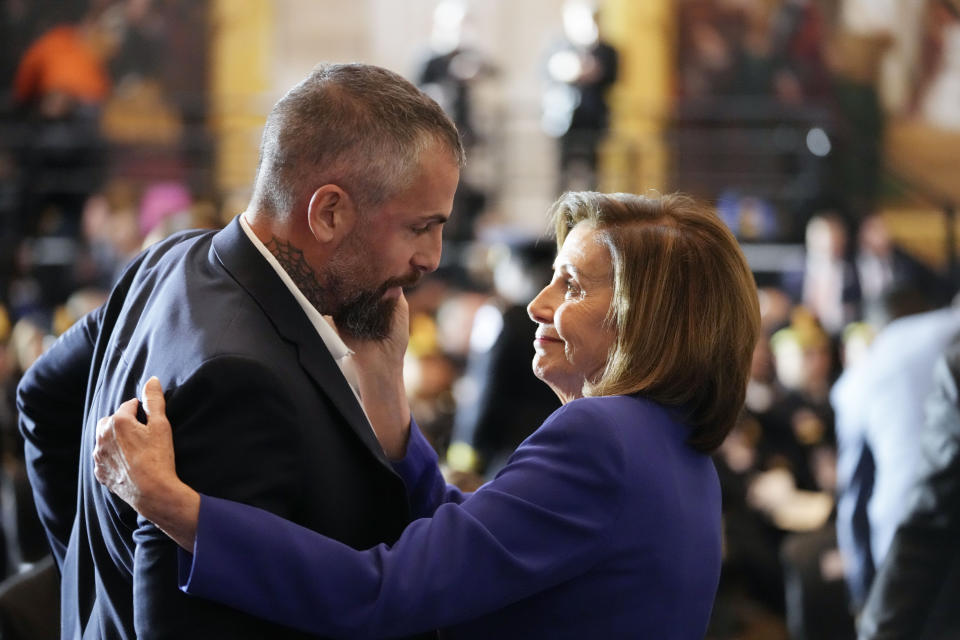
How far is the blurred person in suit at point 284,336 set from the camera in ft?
6.05

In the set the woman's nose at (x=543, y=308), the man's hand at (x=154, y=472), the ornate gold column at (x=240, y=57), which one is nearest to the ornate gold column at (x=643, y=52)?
the ornate gold column at (x=240, y=57)

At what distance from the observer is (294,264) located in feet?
6.78

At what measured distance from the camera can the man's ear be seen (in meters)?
2.01

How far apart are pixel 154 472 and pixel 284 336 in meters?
0.29

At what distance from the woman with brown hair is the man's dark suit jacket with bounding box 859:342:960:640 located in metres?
1.00

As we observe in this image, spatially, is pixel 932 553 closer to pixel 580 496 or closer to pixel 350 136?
pixel 580 496

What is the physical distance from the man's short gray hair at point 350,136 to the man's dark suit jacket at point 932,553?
1.56 metres

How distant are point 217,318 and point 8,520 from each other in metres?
3.36

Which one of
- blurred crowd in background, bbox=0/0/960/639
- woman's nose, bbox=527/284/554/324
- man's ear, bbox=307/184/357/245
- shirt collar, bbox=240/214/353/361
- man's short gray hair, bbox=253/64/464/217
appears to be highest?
man's short gray hair, bbox=253/64/464/217

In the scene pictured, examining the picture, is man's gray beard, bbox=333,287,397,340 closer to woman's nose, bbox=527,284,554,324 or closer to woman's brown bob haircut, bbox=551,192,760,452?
woman's nose, bbox=527,284,554,324

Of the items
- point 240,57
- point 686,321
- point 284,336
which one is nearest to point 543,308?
point 686,321

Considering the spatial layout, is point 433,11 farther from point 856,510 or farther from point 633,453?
point 633,453

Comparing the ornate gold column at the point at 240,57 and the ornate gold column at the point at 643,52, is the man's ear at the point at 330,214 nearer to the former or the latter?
the ornate gold column at the point at 643,52

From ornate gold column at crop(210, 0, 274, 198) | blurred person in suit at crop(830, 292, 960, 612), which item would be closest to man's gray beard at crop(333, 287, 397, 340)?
blurred person in suit at crop(830, 292, 960, 612)
